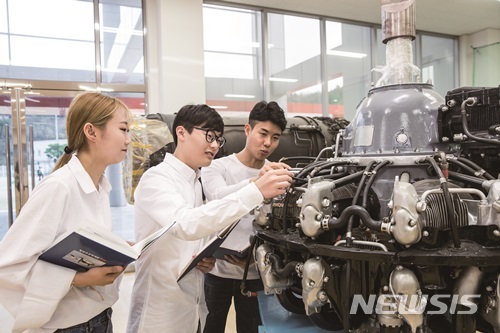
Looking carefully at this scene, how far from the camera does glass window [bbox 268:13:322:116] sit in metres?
6.17

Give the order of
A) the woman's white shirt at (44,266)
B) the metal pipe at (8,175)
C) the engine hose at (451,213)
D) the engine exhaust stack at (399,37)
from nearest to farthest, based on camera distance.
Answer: the engine hose at (451,213), the woman's white shirt at (44,266), the engine exhaust stack at (399,37), the metal pipe at (8,175)

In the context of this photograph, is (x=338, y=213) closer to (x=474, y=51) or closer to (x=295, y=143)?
(x=295, y=143)

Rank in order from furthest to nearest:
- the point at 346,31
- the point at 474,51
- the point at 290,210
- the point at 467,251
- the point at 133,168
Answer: the point at 474,51 → the point at 346,31 → the point at 133,168 → the point at 290,210 → the point at 467,251

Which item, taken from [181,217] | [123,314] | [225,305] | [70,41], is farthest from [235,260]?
[70,41]

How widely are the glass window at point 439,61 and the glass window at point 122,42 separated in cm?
510

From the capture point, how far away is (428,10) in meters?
6.18

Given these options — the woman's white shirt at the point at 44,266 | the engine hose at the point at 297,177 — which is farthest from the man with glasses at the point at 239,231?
the woman's white shirt at the point at 44,266

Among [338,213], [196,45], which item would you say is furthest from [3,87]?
[338,213]

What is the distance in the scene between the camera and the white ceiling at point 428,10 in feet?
19.0

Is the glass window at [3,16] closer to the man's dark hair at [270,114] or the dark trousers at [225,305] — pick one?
the man's dark hair at [270,114]

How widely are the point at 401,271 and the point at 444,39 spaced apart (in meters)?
7.78

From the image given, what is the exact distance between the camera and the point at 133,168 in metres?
2.91

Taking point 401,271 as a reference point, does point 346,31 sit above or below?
above

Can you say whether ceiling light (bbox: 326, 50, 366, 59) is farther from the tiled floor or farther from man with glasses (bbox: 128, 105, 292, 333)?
man with glasses (bbox: 128, 105, 292, 333)
